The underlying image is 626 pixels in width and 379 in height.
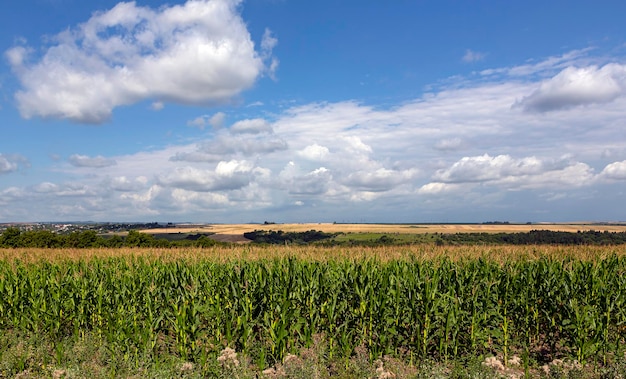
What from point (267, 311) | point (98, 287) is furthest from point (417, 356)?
point (98, 287)

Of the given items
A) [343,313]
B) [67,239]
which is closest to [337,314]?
[343,313]

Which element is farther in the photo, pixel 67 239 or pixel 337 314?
pixel 67 239

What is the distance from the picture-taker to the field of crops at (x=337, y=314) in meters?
10.1

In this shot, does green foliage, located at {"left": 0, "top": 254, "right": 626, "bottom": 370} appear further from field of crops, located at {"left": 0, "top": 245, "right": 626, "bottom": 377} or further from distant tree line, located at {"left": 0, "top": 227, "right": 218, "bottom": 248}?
distant tree line, located at {"left": 0, "top": 227, "right": 218, "bottom": 248}

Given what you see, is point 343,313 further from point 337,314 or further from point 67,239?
point 67,239

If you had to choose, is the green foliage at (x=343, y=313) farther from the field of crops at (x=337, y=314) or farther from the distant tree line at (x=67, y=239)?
the distant tree line at (x=67, y=239)

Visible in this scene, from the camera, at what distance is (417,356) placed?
1022 centimetres

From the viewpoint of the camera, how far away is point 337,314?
10.9 metres

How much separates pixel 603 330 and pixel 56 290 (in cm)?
1430

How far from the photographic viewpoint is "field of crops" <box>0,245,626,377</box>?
1011cm

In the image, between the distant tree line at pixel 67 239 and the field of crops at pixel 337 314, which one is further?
the distant tree line at pixel 67 239

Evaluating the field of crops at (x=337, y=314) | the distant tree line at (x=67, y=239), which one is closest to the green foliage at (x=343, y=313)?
the field of crops at (x=337, y=314)

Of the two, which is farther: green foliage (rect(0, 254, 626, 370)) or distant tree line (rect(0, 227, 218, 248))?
distant tree line (rect(0, 227, 218, 248))

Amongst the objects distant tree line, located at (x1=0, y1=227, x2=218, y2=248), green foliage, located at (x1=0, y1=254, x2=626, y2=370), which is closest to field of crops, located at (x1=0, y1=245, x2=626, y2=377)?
green foliage, located at (x1=0, y1=254, x2=626, y2=370)
